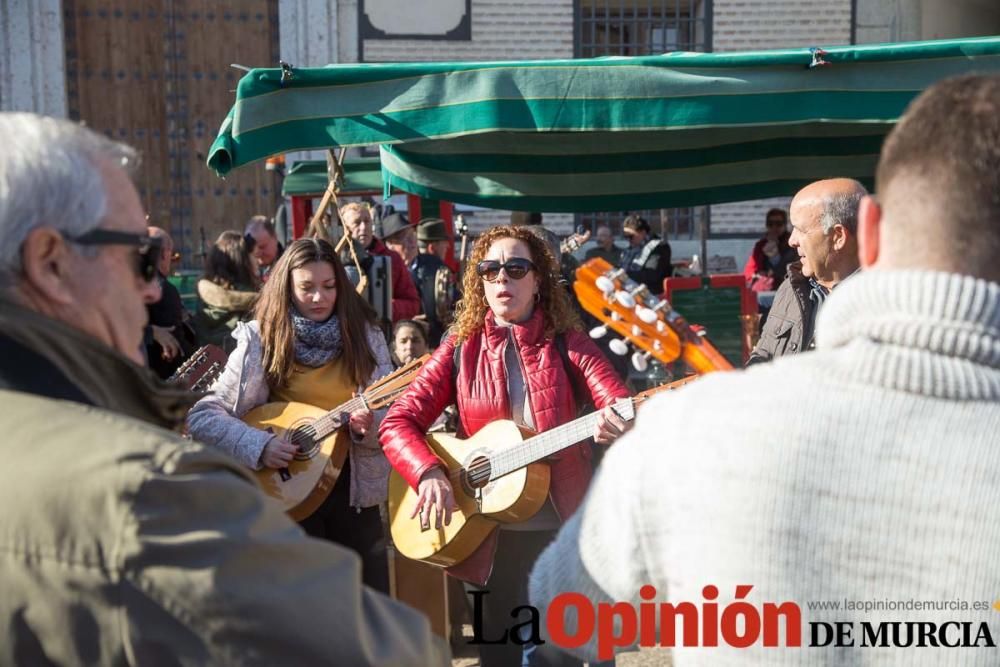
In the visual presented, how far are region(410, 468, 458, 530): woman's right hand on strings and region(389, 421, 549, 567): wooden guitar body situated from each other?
8 cm

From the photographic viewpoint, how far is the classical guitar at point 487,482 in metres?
3.85

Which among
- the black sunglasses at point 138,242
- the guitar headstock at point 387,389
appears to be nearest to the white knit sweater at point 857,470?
the black sunglasses at point 138,242

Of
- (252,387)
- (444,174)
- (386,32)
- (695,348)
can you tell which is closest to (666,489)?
(695,348)

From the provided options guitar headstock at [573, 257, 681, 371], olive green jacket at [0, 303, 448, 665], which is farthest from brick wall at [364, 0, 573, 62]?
olive green jacket at [0, 303, 448, 665]

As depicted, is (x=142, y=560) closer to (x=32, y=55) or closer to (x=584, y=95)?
(x=584, y=95)

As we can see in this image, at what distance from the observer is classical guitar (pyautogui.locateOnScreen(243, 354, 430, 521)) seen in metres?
4.44

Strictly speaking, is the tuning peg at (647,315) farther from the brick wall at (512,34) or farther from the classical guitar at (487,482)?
the brick wall at (512,34)

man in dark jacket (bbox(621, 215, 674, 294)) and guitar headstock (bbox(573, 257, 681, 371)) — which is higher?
guitar headstock (bbox(573, 257, 681, 371))

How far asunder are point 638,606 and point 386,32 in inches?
582

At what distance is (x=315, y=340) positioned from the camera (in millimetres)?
4609

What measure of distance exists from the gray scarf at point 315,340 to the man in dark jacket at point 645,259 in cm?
616

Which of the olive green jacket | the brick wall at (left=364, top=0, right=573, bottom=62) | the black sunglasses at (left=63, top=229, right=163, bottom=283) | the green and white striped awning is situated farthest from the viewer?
the brick wall at (left=364, top=0, right=573, bottom=62)

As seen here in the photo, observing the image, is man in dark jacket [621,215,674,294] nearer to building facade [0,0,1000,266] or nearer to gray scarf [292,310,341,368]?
building facade [0,0,1000,266]

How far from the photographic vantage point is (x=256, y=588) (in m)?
1.38
